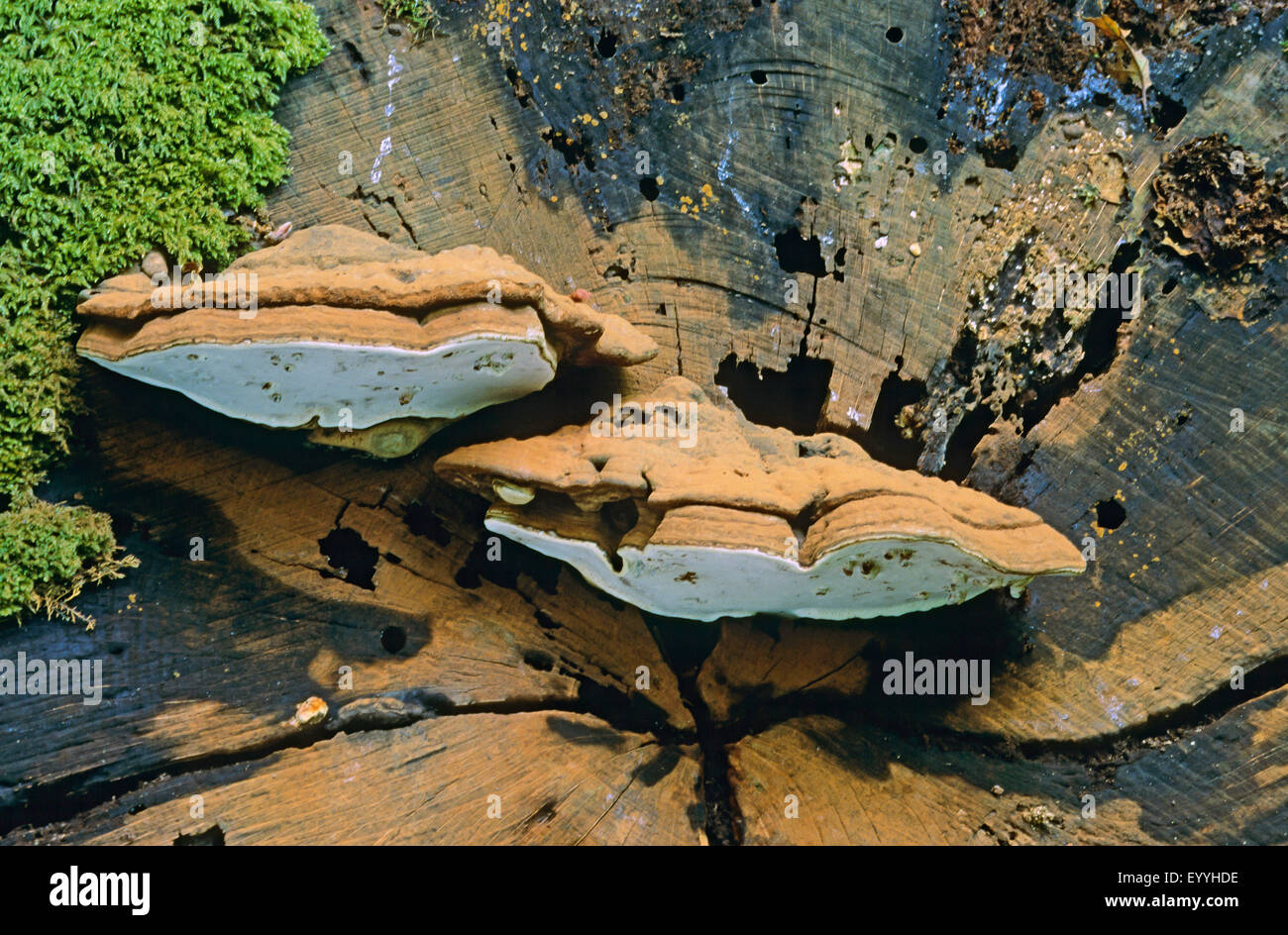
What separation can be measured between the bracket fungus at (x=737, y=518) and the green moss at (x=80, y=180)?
148 cm

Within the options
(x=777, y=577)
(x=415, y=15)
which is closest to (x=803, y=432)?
(x=777, y=577)

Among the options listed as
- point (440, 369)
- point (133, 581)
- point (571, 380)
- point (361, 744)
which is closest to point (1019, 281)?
point (571, 380)

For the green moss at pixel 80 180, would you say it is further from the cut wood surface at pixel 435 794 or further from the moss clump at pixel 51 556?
the cut wood surface at pixel 435 794

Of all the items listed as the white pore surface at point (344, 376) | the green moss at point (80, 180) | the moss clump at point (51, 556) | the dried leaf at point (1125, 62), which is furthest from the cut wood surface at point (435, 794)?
the dried leaf at point (1125, 62)

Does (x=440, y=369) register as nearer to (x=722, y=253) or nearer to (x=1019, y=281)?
(x=722, y=253)

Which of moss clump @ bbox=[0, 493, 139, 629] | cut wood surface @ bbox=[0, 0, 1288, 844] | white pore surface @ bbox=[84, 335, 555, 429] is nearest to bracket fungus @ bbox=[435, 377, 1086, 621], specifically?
white pore surface @ bbox=[84, 335, 555, 429]

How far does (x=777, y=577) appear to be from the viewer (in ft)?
10.8

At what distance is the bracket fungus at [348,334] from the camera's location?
3008 mm

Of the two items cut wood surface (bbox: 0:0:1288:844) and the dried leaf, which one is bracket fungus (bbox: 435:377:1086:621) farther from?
the dried leaf

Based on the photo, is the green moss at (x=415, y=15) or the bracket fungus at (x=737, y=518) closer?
the bracket fungus at (x=737, y=518)

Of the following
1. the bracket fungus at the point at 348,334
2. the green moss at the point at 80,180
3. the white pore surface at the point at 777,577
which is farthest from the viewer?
the green moss at the point at 80,180

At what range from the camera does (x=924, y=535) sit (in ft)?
9.82

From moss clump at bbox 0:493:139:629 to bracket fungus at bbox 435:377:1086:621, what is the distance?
139cm

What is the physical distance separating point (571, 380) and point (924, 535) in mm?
1544
